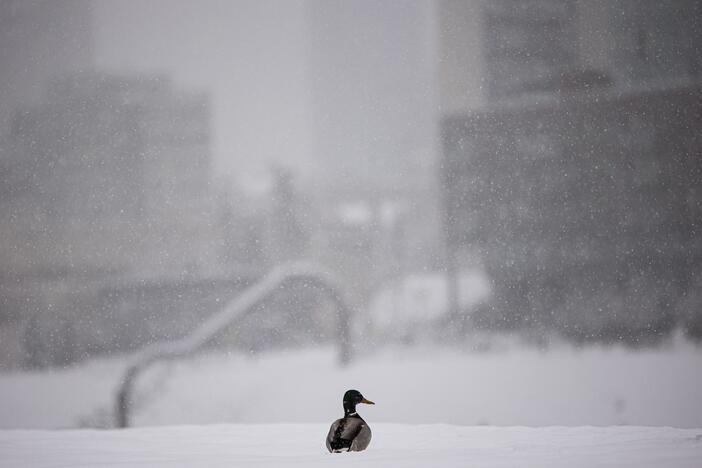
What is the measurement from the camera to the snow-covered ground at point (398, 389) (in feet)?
7.68

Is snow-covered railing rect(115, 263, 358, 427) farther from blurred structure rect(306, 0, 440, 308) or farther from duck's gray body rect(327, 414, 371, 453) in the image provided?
duck's gray body rect(327, 414, 371, 453)

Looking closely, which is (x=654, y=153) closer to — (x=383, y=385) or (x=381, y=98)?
(x=381, y=98)

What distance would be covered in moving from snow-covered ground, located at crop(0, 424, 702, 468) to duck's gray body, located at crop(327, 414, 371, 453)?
1.0 inches

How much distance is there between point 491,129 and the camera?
2408 millimetres

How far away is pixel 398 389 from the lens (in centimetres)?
244

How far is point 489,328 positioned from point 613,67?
100cm

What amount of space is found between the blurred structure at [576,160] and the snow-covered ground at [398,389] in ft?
0.45

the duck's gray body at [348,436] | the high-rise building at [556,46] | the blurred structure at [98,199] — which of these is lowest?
the duck's gray body at [348,436]

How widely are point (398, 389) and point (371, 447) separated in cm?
35

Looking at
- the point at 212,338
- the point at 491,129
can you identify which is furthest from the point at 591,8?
the point at 212,338

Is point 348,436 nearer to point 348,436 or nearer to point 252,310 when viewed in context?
point 348,436

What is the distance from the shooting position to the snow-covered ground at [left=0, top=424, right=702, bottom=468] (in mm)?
1902

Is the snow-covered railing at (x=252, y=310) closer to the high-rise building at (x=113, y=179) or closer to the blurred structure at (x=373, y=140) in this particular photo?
the blurred structure at (x=373, y=140)

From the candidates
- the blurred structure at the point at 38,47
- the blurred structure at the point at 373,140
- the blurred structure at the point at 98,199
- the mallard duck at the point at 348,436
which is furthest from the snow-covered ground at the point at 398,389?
the blurred structure at the point at 38,47
